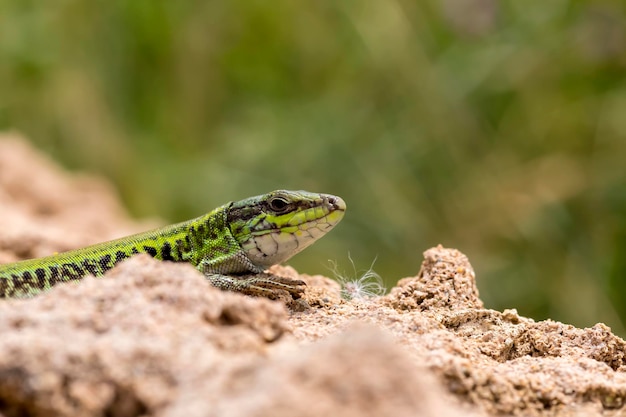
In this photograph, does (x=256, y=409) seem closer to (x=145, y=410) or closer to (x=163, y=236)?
(x=145, y=410)

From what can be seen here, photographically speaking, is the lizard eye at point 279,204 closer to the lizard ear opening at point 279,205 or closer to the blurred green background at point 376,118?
the lizard ear opening at point 279,205

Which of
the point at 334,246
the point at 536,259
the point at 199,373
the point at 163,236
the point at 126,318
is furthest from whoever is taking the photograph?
the point at 334,246

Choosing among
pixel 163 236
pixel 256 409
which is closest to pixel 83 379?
pixel 256 409

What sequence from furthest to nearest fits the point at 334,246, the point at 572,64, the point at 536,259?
the point at 334,246
the point at 572,64
the point at 536,259

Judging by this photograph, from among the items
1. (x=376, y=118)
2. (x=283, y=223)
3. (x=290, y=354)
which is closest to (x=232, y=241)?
(x=283, y=223)

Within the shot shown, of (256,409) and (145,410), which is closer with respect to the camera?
(256,409)

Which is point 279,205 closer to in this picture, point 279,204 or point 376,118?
point 279,204

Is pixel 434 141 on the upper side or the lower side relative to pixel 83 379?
upper
